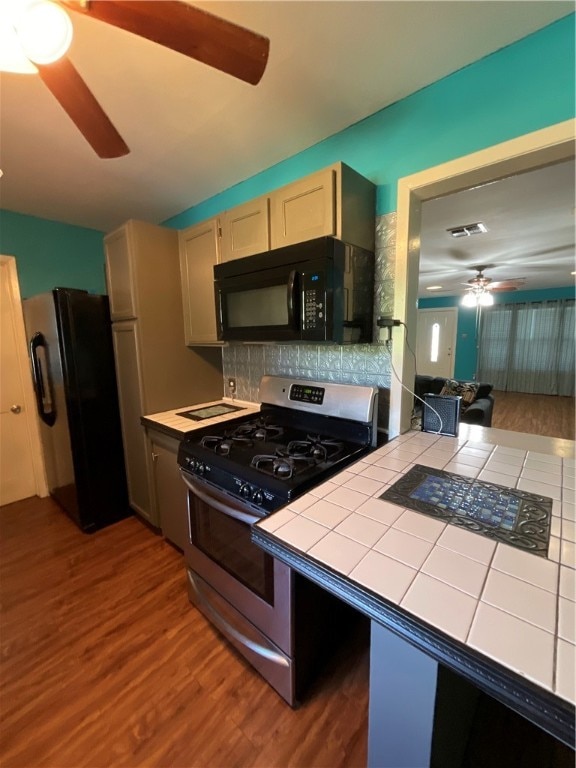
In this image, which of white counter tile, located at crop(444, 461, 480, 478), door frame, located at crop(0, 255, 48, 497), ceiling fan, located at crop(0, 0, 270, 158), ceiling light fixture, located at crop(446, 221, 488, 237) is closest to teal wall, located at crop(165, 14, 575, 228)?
ceiling fan, located at crop(0, 0, 270, 158)

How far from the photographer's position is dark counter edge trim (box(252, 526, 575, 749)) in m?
0.46


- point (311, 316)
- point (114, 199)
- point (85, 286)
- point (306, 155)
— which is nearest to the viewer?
point (311, 316)

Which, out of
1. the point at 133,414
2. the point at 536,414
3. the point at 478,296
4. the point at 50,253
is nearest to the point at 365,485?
the point at 133,414

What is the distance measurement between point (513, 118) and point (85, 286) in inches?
123

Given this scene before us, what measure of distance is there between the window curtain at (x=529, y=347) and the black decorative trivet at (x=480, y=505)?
299 inches

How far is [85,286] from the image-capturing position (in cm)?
286

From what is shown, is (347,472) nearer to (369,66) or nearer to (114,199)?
(369,66)

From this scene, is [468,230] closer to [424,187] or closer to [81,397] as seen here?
[424,187]

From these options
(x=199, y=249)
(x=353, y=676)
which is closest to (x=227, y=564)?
(x=353, y=676)

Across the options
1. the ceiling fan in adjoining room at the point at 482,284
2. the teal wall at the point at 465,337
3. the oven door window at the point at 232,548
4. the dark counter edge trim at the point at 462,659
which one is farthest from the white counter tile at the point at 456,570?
the teal wall at the point at 465,337

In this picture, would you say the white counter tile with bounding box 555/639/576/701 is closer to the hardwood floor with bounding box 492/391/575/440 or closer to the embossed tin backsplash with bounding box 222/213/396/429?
the embossed tin backsplash with bounding box 222/213/396/429

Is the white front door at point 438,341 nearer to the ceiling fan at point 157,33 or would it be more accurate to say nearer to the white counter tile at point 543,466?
the white counter tile at point 543,466

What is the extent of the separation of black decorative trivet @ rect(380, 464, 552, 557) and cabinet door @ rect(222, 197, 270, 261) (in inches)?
48.2

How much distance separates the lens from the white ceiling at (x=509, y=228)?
2.19 m
